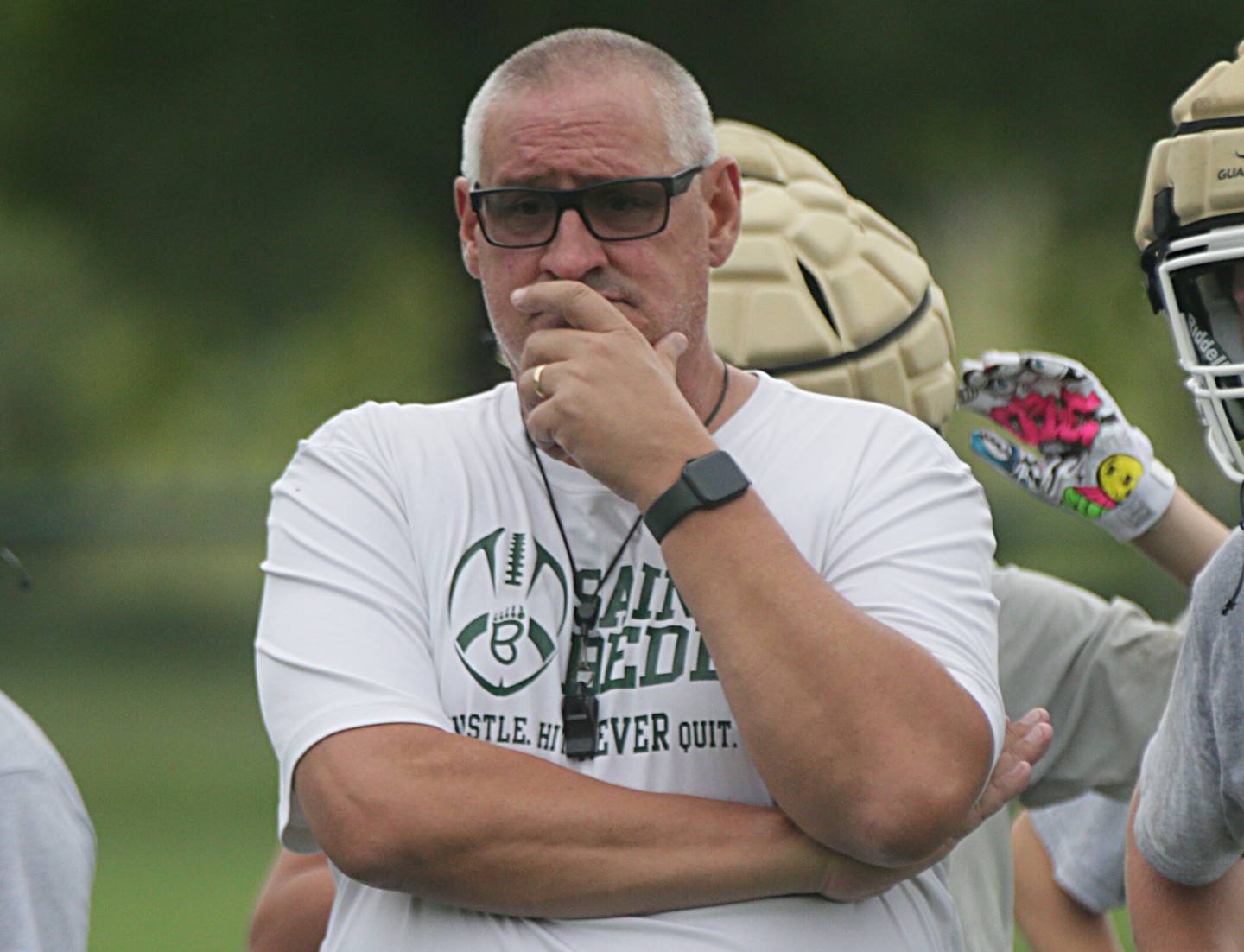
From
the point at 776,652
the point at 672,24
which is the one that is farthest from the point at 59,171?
the point at 776,652

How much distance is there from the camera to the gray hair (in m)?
2.63

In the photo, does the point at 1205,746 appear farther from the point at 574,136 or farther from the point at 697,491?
the point at 574,136

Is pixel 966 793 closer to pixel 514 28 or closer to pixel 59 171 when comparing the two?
pixel 514 28

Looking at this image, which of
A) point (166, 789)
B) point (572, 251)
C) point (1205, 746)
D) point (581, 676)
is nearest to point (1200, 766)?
point (1205, 746)

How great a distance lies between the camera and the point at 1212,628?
2748 millimetres

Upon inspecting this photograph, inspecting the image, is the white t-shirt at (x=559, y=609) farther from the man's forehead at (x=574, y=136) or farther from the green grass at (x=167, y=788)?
the green grass at (x=167, y=788)

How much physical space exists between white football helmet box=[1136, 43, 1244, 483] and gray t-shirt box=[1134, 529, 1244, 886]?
7.6 inches

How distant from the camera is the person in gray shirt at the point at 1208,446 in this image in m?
2.71

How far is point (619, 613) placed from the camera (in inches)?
97.4

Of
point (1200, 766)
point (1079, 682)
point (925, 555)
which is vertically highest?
point (925, 555)

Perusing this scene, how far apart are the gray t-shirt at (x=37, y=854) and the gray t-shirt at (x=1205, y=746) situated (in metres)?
1.57

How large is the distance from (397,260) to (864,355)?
481 inches

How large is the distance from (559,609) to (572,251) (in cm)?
48

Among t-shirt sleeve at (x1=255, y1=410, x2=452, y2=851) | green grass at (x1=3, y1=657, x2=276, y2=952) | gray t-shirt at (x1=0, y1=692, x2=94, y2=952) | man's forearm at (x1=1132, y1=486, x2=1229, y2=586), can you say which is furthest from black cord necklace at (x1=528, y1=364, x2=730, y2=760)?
green grass at (x1=3, y1=657, x2=276, y2=952)
